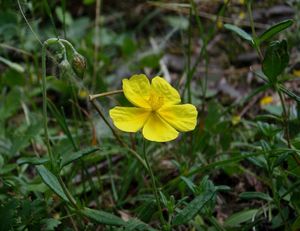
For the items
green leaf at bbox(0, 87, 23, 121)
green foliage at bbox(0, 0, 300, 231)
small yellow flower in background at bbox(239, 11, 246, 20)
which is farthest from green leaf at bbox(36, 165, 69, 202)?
small yellow flower in background at bbox(239, 11, 246, 20)

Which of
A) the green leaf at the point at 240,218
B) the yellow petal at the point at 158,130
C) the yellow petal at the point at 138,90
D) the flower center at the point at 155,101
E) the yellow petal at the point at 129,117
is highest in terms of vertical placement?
the yellow petal at the point at 138,90

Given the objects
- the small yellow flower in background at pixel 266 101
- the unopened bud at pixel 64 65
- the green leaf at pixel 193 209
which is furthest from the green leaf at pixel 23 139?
the small yellow flower in background at pixel 266 101

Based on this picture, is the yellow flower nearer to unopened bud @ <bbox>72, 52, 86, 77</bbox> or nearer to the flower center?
the flower center

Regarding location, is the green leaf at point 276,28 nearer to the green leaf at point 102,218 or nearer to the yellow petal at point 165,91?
the yellow petal at point 165,91

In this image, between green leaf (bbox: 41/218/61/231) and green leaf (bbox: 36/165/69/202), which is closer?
green leaf (bbox: 36/165/69/202)

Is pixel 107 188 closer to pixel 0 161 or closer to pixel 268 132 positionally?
pixel 0 161

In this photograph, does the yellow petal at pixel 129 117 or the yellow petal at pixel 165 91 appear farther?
the yellow petal at pixel 165 91
